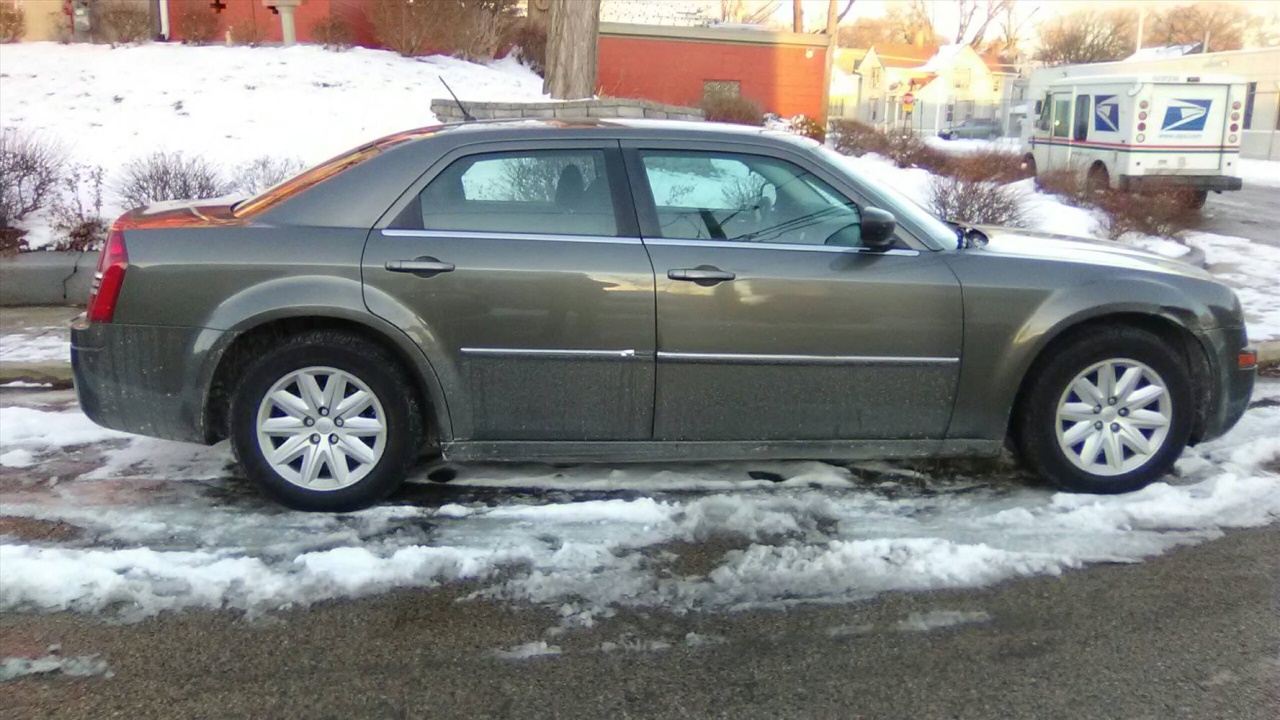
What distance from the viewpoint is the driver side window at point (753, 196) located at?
4410 mm

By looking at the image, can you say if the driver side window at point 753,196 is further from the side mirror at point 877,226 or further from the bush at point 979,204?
the bush at point 979,204

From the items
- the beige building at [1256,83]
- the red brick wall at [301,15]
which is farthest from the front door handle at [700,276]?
the beige building at [1256,83]

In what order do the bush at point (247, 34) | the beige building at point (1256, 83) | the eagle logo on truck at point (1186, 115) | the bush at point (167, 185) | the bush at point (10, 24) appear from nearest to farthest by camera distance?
the bush at point (167, 185) < the bush at point (10, 24) < the bush at point (247, 34) < the eagle logo on truck at point (1186, 115) < the beige building at point (1256, 83)

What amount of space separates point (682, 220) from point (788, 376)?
81cm

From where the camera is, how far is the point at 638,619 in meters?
3.50

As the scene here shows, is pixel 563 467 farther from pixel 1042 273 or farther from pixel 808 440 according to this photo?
pixel 1042 273

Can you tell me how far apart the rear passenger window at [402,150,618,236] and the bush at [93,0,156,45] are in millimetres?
15080

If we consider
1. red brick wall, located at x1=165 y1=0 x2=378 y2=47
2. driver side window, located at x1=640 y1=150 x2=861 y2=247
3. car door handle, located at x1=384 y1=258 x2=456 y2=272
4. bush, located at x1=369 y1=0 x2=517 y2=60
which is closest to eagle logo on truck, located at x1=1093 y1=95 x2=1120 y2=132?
bush, located at x1=369 y1=0 x2=517 y2=60

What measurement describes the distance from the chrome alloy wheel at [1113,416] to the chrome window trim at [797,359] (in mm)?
654

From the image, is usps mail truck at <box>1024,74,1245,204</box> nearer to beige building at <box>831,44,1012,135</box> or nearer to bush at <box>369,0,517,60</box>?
bush at <box>369,0,517,60</box>

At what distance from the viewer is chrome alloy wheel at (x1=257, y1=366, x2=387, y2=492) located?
168 inches

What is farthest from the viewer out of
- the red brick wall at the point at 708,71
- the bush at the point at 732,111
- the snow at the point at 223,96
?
the red brick wall at the point at 708,71

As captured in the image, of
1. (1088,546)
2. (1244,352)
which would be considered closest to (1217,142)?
(1244,352)

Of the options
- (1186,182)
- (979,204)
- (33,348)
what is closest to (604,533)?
(33,348)
